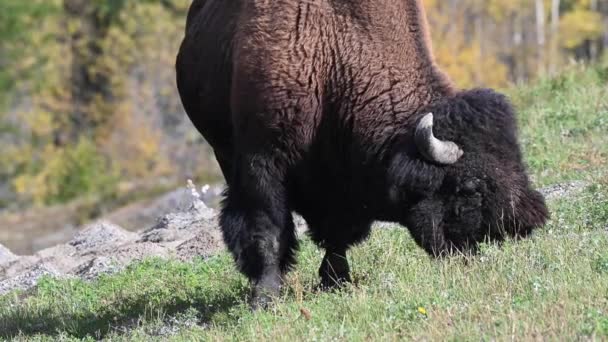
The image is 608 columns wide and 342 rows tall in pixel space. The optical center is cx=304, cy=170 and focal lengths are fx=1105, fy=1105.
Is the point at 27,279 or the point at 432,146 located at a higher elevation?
the point at 432,146

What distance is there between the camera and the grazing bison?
683 cm

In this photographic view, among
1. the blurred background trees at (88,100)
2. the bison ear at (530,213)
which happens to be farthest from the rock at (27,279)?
the blurred background trees at (88,100)

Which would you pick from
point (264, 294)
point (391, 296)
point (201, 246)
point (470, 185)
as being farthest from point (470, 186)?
point (201, 246)

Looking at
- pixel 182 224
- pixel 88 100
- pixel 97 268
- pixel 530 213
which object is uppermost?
pixel 530 213

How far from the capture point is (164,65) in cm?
3616

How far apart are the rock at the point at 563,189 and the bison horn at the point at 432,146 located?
304cm

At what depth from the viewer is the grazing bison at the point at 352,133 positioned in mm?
6832

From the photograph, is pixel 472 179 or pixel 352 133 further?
pixel 352 133

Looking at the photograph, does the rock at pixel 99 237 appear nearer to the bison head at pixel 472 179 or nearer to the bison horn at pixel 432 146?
the bison head at pixel 472 179

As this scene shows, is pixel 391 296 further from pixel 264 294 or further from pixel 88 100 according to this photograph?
pixel 88 100

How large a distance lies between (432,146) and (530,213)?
71 cm

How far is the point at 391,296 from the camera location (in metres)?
6.56

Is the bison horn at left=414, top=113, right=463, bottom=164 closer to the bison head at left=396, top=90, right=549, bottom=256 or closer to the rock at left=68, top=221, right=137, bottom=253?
the bison head at left=396, top=90, right=549, bottom=256

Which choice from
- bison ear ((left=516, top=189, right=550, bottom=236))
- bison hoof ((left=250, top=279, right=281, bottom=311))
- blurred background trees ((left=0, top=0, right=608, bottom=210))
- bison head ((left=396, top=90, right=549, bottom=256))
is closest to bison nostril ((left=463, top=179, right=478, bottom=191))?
bison head ((left=396, top=90, right=549, bottom=256))
